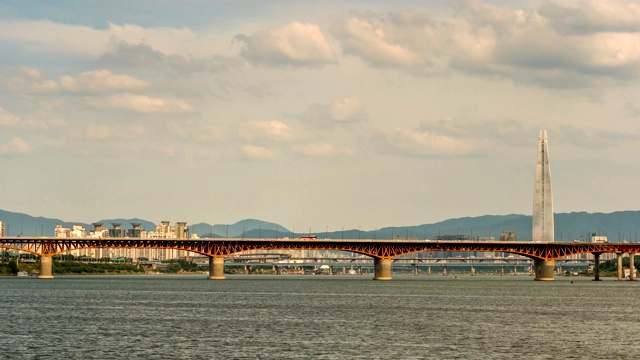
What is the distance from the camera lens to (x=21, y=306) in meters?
138

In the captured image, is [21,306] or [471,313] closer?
[471,313]

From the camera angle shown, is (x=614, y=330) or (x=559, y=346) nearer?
(x=559, y=346)

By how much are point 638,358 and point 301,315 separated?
50.0 meters

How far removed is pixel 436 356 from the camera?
80875 millimetres

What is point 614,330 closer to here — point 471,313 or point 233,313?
point 471,313

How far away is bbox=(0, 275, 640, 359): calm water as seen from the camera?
3282 inches

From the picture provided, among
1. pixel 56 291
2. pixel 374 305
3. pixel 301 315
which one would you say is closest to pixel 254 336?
pixel 301 315

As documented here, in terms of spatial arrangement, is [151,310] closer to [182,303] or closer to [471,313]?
[182,303]

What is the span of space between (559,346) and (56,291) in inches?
4709

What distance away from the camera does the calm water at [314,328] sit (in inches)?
3282

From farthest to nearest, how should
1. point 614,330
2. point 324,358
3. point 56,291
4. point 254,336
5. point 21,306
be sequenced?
point 56,291
point 21,306
point 614,330
point 254,336
point 324,358

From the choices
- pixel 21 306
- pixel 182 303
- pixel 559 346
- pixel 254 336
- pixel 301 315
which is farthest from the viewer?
pixel 182 303

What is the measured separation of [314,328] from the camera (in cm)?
10438

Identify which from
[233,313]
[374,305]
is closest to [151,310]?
[233,313]
